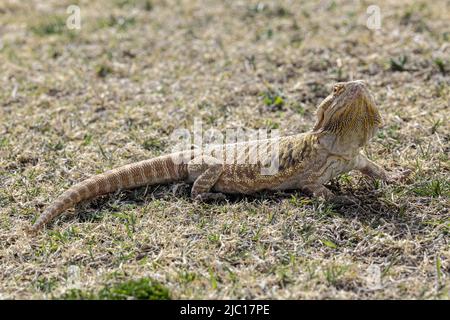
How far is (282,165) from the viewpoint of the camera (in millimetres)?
6480

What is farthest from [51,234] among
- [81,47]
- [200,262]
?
[81,47]

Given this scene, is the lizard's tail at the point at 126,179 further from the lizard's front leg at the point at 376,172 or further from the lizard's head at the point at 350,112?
the lizard's front leg at the point at 376,172

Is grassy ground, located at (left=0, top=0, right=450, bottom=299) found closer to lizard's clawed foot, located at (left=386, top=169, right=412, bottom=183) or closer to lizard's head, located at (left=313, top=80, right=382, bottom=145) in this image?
lizard's clawed foot, located at (left=386, top=169, right=412, bottom=183)

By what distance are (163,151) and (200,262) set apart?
235 centimetres

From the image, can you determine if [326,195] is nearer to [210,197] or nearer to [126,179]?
[210,197]

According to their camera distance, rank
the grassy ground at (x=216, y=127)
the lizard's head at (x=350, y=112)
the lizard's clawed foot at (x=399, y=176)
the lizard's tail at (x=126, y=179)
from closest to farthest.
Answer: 1. the grassy ground at (x=216, y=127)
2. the lizard's head at (x=350, y=112)
3. the lizard's tail at (x=126, y=179)
4. the lizard's clawed foot at (x=399, y=176)

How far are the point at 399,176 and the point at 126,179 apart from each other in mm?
2578

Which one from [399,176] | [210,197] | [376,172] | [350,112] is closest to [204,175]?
[210,197]

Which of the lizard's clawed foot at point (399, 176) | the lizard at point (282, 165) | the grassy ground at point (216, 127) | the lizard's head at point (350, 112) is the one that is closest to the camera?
the grassy ground at point (216, 127)

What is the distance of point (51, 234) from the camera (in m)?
6.04

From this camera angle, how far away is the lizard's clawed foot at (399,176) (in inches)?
258

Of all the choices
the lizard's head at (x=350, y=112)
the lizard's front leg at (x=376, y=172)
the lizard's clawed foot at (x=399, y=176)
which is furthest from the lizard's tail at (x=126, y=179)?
the lizard's clawed foot at (x=399, y=176)
